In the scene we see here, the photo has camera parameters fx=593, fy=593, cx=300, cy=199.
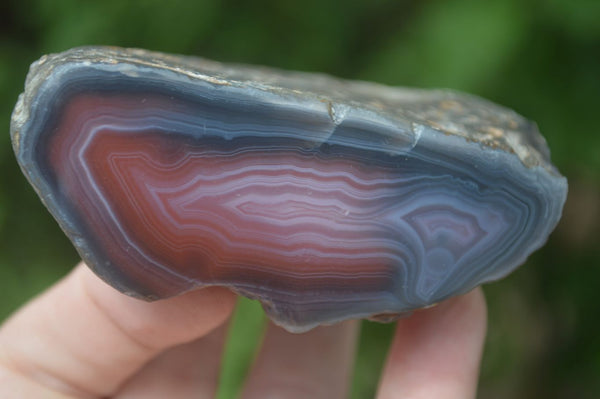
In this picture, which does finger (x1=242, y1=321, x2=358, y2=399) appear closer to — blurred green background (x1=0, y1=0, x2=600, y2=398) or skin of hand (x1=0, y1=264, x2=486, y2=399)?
skin of hand (x1=0, y1=264, x2=486, y2=399)

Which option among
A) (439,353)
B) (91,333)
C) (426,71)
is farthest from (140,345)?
(426,71)

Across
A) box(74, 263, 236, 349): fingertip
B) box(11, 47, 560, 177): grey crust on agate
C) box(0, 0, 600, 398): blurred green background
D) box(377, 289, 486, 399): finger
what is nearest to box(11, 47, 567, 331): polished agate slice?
box(11, 47, 560, 177): grey crust on agate

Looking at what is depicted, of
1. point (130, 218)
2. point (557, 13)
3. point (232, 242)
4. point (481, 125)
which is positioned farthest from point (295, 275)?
point (557, 13)

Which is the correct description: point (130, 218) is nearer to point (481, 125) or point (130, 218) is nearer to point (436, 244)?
point (436, 244)

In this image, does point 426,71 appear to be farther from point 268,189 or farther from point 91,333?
point 91,333

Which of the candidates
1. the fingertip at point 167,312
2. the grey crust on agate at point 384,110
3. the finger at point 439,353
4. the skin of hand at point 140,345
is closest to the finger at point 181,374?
the skin of hand at point 140,345

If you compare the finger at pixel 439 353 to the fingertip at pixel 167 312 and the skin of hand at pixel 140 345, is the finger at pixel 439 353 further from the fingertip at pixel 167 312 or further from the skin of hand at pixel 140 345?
the fingertip at pixel 167 312
